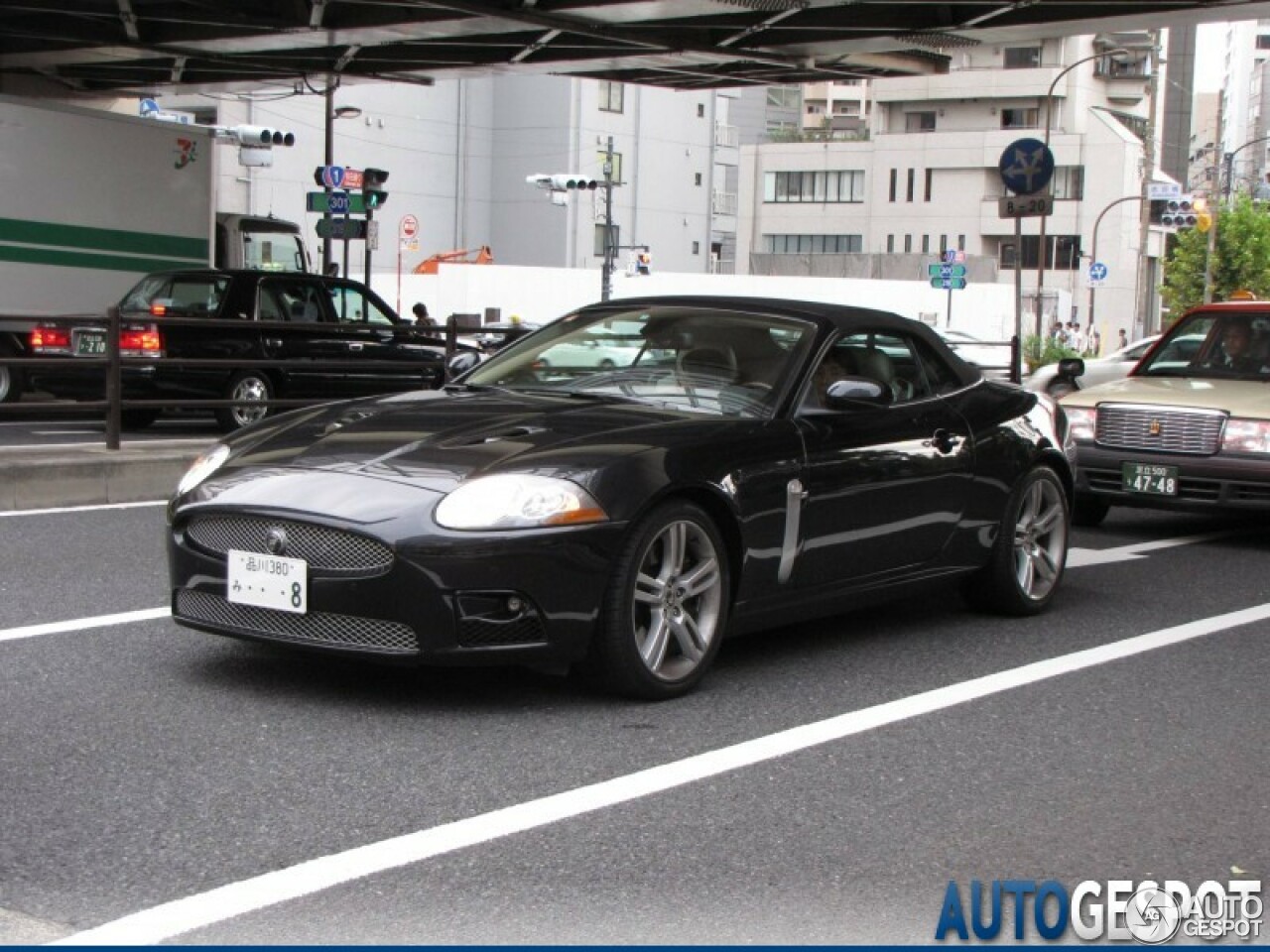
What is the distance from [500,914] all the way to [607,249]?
42676 millimetres

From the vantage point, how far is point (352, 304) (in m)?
17.5

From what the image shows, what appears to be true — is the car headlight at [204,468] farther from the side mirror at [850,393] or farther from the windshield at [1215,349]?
the windshield at [1215,349]

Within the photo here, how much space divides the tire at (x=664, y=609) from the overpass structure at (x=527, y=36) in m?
12.7

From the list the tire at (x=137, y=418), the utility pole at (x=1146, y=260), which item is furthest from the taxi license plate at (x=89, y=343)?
the utility pole at (x=1146, y=260)

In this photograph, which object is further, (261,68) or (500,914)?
(261,68)

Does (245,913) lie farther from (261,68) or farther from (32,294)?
(261,68)

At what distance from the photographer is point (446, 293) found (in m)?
54.1

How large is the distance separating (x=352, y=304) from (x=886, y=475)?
11.6 m

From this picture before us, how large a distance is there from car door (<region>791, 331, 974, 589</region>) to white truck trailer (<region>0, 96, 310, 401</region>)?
42.5ft

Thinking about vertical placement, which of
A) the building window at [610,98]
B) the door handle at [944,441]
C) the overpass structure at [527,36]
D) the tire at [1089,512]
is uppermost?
the building window at [610,98]

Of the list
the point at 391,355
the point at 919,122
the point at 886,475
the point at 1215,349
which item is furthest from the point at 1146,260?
the point at 886,475

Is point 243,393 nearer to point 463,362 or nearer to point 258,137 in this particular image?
point 463,362

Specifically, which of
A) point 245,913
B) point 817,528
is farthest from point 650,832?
point 817,528

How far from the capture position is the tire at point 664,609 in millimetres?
5492
